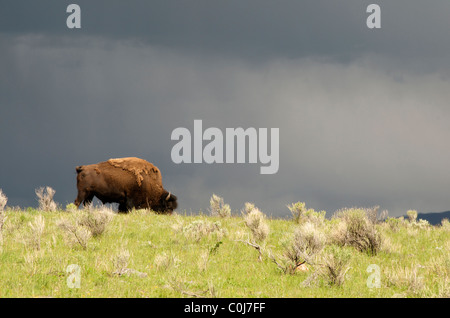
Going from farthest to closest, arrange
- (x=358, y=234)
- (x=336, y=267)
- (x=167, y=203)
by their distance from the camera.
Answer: (x=167, y=203), (x=358, y=234), (x=336, y=267)

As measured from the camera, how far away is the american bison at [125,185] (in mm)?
21375

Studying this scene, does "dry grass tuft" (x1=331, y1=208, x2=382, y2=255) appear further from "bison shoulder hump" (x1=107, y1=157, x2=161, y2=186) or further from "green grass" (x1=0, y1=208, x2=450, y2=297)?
"bison shoulder hump" (x1=107, y1=157, x2=161, y2=186)

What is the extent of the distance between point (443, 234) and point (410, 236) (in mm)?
1663

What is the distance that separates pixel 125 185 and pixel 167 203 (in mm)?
2299

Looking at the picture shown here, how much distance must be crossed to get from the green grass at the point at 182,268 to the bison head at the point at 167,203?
8.45m

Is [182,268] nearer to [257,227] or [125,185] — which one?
[257,227]

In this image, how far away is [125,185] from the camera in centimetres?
2169

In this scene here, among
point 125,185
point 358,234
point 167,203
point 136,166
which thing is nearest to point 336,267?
point 358,234

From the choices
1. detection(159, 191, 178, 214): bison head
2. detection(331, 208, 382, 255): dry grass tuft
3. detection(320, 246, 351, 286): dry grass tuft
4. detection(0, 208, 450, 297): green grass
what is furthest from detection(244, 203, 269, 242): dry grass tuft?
detection(159, 191, 178, 214): bison head

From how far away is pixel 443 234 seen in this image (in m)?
16.6

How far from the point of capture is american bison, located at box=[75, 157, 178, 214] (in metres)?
21.4
